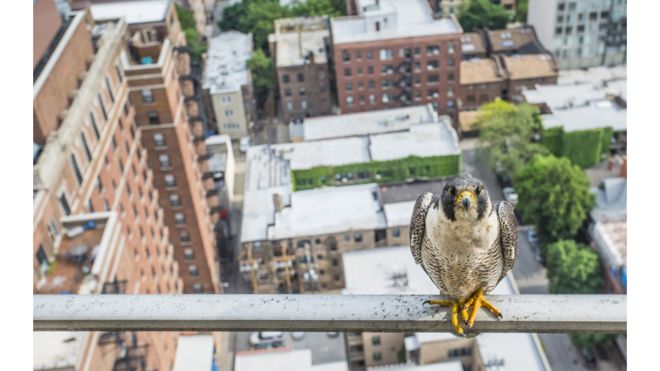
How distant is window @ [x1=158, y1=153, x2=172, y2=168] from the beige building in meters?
18.4

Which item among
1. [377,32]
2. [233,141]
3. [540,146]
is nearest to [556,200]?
[540,146]

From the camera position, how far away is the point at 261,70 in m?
58.3

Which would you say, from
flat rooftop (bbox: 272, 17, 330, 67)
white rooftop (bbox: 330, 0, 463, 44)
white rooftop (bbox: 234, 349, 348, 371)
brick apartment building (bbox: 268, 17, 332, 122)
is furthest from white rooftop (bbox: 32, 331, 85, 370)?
flat rooftop (bbox: 272, 17, 330, 67)

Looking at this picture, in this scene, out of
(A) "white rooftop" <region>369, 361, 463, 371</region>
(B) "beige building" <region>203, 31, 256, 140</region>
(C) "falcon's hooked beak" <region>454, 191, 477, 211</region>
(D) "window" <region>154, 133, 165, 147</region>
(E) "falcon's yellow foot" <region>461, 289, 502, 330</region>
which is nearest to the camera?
(E) "falcon's yellow foot" <region>461, 289, 502, 330</region>

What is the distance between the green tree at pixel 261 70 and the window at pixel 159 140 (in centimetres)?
2371

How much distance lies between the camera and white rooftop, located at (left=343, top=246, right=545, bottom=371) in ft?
93.2

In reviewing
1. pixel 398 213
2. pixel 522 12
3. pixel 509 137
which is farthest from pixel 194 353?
pixel 522 12

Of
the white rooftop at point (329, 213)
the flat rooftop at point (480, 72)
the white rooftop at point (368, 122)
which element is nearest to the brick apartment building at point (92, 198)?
the white rooftop at point (329, 213)

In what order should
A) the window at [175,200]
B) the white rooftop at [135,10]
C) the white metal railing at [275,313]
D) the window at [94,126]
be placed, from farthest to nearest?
the white rooftop at [135,10] < the window at [175,200] < the window at [94,126] < the white metal railing at [275,313]

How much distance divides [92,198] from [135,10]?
1116 inches

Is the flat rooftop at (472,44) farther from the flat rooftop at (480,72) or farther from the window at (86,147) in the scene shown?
the window at (86,147)

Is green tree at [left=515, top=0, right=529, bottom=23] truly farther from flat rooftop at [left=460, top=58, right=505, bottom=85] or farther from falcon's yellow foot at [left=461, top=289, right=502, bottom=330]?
falcon's yellow foot at [left=461, top=289, right=502, bottom=330]

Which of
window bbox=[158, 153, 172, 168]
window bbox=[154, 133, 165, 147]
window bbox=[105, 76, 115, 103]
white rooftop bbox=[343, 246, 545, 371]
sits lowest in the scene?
white rooftop bbox=[343, 246, 545, 371]

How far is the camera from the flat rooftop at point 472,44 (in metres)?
56.8
